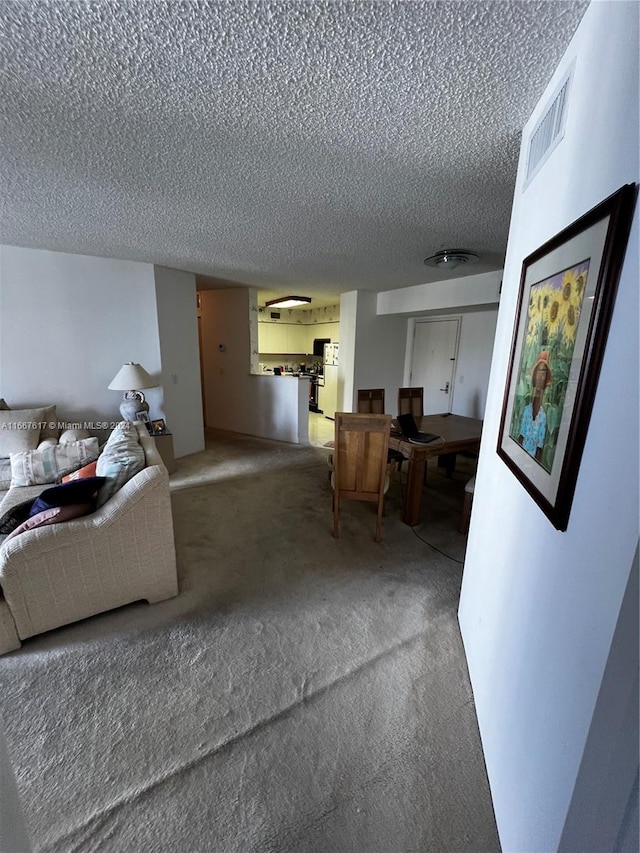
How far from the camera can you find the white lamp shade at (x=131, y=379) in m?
3.50

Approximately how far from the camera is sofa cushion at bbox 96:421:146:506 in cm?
189

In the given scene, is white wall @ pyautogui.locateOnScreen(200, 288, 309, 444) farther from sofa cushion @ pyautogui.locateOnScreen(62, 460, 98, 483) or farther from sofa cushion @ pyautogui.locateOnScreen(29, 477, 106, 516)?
sofa cushion @ pyautogui.locateOnScreen(29, 477, 106, 516)

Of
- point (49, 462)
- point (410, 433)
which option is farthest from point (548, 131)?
point (49, 462)

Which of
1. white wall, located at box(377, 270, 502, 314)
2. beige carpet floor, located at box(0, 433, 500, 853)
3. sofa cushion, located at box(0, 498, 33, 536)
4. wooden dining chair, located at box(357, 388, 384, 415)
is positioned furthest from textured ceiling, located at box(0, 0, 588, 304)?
beige carpet floor, located at box(0, 433, 500, 853)

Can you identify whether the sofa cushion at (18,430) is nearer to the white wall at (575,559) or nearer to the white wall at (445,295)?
A: the white wall at (575,559)

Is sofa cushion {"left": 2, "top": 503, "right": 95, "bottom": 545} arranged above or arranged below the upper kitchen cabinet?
below

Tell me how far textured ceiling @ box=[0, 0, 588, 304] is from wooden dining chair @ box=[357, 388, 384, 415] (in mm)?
1776

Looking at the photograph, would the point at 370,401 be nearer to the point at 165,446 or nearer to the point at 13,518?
the point at 165,446

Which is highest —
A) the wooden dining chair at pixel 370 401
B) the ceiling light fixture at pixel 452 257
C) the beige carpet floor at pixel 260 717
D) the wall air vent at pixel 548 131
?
the ceiling light fixture at pixel 452 257

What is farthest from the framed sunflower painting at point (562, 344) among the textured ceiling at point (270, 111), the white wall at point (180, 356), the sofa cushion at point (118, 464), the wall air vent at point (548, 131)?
the white wall at point (180, 356)

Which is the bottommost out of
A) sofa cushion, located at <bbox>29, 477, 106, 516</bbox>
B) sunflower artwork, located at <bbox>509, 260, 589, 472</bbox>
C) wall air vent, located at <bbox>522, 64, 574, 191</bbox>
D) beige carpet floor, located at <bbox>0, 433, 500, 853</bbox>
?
beige carpet floor, located at <bbox>0, 433, 500, 853</bbox>

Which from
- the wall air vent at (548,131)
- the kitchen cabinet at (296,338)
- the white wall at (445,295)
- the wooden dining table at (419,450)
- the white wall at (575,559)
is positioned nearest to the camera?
the white wall at (575,559)

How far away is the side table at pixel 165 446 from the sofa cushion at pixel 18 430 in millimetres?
1016

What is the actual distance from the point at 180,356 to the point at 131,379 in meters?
0.82
